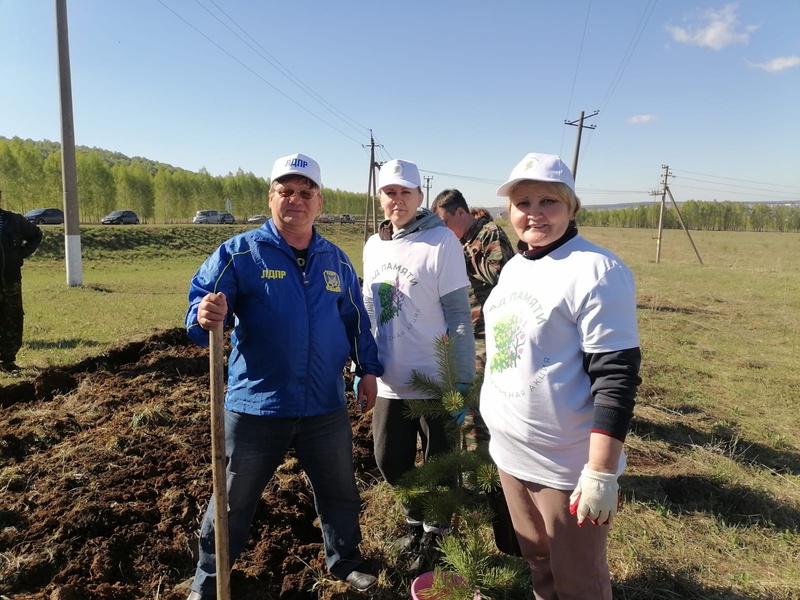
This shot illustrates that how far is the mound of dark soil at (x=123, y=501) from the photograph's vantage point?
7.76 ft

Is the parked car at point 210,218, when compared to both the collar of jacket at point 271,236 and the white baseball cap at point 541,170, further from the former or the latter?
the white baseball cap at point 541,170

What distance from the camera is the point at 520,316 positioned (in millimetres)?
1641

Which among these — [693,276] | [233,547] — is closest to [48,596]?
[233,547]

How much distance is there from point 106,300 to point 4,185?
133ft

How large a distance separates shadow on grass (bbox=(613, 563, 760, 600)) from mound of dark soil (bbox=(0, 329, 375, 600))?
1514 millimetres

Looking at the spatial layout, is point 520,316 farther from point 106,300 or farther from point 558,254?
point 106,300

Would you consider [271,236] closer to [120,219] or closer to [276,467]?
[276,467]

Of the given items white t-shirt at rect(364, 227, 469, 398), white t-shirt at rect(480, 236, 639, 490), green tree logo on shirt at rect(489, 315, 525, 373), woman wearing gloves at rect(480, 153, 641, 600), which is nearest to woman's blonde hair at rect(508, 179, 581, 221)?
woman wearing gloves at rect(480, 153, 641, 600)

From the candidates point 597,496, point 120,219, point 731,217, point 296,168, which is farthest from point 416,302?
point 731,217

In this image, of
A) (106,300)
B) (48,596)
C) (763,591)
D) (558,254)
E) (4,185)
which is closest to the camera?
(558,254)

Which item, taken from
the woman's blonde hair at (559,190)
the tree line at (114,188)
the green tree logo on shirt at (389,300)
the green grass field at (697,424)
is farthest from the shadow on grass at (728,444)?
the tree line at (114,188)

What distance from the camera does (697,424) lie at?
4875 mm

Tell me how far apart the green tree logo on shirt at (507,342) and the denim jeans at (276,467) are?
2.96 feet

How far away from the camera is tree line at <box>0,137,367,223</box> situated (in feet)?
133
